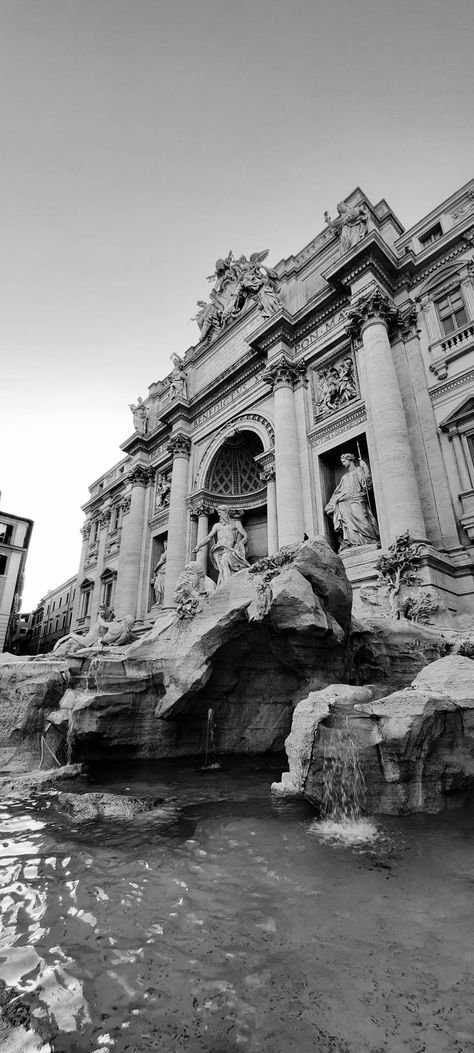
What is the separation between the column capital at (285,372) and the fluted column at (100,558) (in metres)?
15.4

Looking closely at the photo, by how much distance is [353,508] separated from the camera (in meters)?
12.9

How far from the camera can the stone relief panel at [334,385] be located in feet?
48.3

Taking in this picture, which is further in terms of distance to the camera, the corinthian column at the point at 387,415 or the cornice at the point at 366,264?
the cornice at the point at 366,264

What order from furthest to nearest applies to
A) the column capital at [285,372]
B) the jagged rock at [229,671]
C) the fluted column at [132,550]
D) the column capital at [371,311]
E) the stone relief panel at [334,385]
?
the fluted column at [132,550] → the column capital at [285,372] → the stone relief panel at [334,385] → the column capital at [371,311] → the jagged rock at [229,671]

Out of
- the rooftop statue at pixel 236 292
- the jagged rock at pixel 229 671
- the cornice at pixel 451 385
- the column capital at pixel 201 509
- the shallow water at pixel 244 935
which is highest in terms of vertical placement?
the rooftop statue at pixel 236 292

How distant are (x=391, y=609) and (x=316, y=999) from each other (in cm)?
879

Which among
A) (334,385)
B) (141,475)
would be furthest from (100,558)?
(334,385)

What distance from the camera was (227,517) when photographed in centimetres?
1535

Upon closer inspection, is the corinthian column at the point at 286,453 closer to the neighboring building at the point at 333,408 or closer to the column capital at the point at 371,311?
the neighboring building at the point at 333,408

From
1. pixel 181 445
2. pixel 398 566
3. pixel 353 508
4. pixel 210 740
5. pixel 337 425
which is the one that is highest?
pixel 181 445

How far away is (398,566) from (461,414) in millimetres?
4691

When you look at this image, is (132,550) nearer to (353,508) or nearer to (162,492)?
(162,492)

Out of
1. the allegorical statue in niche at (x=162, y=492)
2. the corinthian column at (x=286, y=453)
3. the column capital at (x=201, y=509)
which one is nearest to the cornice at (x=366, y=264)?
the corinthian column at (x=286, y=453)

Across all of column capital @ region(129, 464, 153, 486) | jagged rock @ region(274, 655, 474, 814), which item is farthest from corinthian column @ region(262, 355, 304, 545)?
jagged rock @ region(274, 655, 474, 814)
